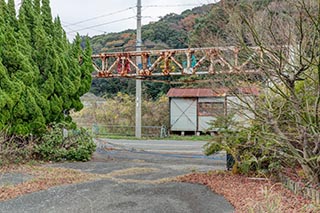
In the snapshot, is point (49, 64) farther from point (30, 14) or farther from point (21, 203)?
point (21, 203)

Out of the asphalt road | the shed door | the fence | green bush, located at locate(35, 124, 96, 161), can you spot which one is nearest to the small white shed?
the shed door

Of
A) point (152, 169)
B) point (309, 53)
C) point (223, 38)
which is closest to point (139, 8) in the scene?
point (152, 169)

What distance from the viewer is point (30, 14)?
33.3 feet

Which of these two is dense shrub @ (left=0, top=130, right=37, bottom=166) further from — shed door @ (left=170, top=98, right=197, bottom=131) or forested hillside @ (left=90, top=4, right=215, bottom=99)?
shed door @ (left=170, top=98, right=197, bottom=131)

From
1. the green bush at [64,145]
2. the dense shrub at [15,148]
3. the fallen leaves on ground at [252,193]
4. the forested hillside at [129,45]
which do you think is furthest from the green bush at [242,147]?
the forested hillside at [129,45]

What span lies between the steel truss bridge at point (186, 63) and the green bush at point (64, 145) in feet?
11.3

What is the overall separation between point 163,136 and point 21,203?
1362 centimetres

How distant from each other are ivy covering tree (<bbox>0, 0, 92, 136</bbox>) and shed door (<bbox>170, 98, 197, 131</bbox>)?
8.22 meters

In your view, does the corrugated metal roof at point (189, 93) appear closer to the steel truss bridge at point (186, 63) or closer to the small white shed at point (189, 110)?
the small white shed at point (189, 110)

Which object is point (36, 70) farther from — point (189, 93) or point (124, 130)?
point (189, 93)

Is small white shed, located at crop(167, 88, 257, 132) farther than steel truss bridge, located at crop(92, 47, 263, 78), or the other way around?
small white shed, located at crop(167, 88, 257, 132)

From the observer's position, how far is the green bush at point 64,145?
9.93 m

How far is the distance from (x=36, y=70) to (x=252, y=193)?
729 cm

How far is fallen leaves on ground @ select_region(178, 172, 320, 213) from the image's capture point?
452 centimetres
